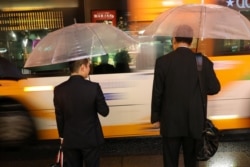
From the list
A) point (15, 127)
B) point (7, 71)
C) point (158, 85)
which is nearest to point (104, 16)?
point (7, 71)

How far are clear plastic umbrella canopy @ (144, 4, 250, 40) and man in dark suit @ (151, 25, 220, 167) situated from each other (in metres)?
0.27

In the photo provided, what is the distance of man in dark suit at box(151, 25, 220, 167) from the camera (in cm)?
368

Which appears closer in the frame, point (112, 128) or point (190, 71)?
point (190, 71)

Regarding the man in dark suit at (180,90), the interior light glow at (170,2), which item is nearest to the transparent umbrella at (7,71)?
the man in dark suit at (180,90)

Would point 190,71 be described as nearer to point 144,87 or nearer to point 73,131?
point 73,131

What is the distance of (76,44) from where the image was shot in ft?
12.3

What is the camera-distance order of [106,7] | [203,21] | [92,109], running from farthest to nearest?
[106,7] < [203,21] < [92,109]

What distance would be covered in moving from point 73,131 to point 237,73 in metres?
3.47

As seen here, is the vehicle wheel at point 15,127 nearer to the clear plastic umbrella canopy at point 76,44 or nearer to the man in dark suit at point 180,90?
the clear plastic umbrella canopy at point 76,44

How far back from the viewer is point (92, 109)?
11.4 feet

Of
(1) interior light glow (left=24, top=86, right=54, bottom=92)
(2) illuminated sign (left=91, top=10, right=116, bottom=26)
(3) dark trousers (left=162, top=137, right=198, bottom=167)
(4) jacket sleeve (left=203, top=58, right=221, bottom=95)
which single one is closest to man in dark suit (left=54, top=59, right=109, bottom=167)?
(3) dark trousers (left=162, top=137, right=198, bottom=167)

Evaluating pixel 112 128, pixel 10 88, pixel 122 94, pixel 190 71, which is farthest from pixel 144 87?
pixel 190 71

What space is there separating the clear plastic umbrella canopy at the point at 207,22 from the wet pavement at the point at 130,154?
226cm

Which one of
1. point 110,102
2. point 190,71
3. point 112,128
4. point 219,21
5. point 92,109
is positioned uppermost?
point 219,21
